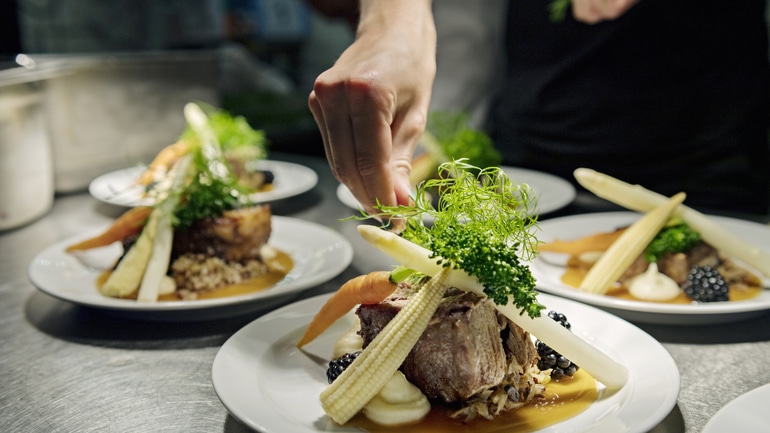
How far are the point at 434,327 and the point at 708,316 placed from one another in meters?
0.92

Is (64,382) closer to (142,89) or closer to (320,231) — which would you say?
(320,231)

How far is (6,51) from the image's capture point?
5512 millimetres

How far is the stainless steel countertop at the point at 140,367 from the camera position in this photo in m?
1.73

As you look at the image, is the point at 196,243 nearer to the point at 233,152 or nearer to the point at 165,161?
the point at 165,161

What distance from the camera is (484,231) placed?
1.79 meters

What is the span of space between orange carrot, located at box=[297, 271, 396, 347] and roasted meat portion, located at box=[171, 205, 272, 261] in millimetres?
983

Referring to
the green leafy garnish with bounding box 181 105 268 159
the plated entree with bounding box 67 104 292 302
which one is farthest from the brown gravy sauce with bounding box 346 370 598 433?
the green leafy garnish with bounding box 181 105 268 159

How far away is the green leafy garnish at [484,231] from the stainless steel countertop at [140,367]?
468 millimetres

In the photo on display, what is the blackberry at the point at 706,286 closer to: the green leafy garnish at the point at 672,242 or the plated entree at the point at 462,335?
the green leafy garnish at the point at 672,242

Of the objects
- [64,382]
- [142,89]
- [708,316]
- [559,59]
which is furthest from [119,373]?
[559,59]

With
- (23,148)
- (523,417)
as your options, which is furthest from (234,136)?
(523,417)

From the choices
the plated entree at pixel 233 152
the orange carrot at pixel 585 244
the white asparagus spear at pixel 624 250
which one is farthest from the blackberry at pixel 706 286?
the plated entree at pixel 233 152

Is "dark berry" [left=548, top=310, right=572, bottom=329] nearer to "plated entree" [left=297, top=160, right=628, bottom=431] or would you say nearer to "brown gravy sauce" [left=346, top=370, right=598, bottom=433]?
"plated entree" [left=297, top=160, right=628, bottom=431]

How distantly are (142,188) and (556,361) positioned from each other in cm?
288
